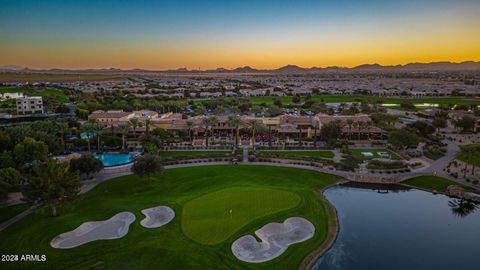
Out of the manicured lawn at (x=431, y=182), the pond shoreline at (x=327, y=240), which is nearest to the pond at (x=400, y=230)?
the pond shoreline at (x=327, y=240)

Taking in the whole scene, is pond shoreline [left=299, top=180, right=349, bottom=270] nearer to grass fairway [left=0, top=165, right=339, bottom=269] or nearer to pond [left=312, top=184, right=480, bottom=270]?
grass fairway [left=0, top=165, right=339, bottom=269]

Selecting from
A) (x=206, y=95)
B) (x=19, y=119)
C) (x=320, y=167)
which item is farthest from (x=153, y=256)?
(x=206, y=95)

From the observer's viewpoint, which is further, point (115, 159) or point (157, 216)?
point (115, 159)

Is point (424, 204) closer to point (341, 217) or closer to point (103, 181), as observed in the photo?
point (341, 217)

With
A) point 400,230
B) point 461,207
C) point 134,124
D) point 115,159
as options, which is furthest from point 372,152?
point 134,124

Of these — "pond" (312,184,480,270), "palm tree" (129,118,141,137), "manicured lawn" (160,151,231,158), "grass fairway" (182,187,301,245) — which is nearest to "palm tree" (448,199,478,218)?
"pond" (312,184,480,270)

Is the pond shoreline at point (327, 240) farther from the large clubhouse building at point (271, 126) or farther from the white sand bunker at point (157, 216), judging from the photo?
the large clubhouse building at point (271, 126)

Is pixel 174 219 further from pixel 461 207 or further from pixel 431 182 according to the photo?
pixel 431 182
